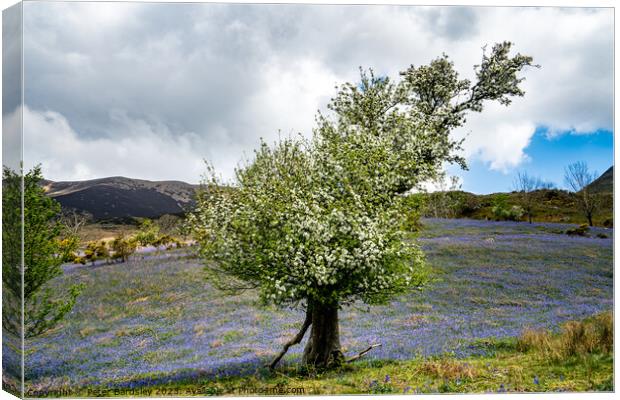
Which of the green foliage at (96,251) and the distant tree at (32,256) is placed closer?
the distant tree at (32,256)

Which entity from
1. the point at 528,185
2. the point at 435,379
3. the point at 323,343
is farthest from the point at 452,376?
the point at 528,185

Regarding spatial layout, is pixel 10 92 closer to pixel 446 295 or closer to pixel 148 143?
pixel 148 143

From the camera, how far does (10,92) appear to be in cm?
1123

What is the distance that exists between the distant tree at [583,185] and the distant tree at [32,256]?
13.8m

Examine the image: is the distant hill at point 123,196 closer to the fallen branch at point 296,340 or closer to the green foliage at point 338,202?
the green foliage at point 338,202

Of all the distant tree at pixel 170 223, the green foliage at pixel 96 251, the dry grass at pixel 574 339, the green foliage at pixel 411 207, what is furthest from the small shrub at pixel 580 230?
the green foliage at pixel 96 251

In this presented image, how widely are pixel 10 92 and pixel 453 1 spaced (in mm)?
11281

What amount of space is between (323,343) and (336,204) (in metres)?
3.90

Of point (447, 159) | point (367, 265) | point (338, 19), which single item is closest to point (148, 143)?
point (338, 19)

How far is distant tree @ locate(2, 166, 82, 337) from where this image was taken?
10.9 metres

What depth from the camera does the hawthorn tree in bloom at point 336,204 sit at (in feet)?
33.0

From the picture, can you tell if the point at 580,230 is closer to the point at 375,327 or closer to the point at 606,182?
the point at 606,182

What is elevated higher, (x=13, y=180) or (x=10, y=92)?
(x=10, y=92)

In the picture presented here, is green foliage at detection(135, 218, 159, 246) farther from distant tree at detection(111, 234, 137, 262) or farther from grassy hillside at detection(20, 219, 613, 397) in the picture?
grassy hillside at detection(20, 219, 613, 397)
